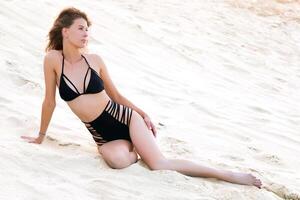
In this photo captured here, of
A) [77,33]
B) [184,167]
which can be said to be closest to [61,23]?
[77,33]

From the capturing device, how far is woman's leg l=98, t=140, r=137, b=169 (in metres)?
4.08

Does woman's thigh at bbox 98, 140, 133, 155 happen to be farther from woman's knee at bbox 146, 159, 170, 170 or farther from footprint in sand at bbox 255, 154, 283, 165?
footprint in sand at bbox 255, 154, 283, 165

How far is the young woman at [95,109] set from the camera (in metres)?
4.16

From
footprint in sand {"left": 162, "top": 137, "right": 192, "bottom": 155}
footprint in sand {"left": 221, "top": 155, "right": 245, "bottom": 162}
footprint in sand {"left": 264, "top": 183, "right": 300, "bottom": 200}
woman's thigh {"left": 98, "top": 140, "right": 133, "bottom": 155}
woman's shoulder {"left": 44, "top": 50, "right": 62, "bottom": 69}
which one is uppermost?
woman's shoulder {"left": 44, "top": 50, "right": 62, "bottom": 69}

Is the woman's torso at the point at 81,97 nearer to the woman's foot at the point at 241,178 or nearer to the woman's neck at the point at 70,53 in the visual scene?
the woman's neck at the point at 70,53

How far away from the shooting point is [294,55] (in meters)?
10.1

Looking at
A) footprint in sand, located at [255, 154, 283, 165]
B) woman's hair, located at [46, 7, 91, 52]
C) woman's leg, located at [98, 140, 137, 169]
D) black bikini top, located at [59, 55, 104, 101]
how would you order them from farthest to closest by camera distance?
1. footprint in sand, located at [255, 154, 283, 165]
2. woman's hair, located at [46, 7, 91, 52]
3. black bikini top, located at [59, 55, 104, 101]
4. woman's leg, located at [98, 140, 137, 169]

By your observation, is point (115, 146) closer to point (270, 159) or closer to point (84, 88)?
point (84, 88)

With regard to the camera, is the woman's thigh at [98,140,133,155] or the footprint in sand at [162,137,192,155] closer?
the woman's thigh at [98,140,133,155]

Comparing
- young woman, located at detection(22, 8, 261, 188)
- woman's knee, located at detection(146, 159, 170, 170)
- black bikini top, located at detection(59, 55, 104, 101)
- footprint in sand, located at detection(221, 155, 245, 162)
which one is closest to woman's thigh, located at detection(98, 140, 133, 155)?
young woman, located at detection(22, 8, 261, 188)

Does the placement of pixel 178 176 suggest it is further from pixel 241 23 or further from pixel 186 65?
pixel 241 23

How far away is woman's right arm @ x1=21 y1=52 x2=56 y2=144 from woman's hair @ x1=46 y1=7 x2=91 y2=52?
156 mm

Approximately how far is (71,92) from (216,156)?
143 centimetres

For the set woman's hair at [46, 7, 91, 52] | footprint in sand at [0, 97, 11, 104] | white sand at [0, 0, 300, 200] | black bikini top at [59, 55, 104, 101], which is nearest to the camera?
white sand at [0, 0, 300, 200]
